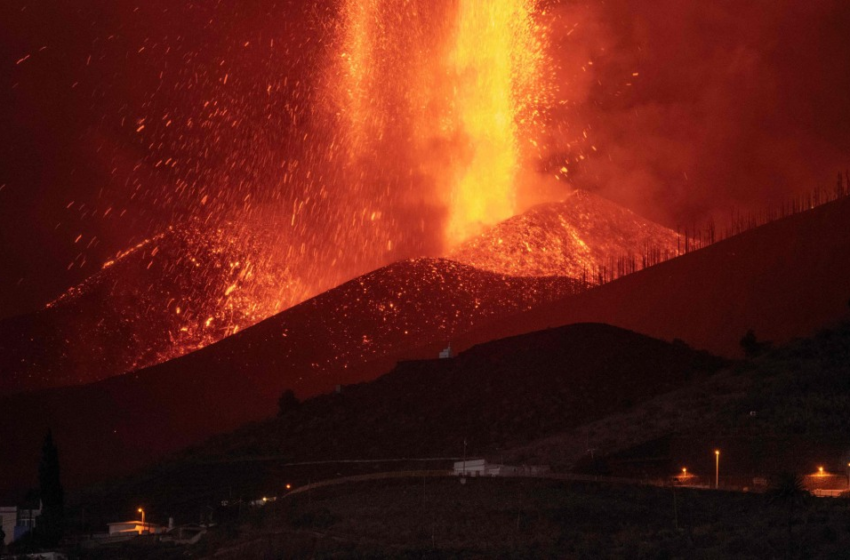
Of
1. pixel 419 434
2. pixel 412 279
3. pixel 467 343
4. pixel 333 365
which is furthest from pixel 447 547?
pixel 412 279

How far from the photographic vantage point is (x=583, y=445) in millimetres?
73750

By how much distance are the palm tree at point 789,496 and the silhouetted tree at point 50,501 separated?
41.8 m

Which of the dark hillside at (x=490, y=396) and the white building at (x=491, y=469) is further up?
the dark hillside at (x=490, y=396)

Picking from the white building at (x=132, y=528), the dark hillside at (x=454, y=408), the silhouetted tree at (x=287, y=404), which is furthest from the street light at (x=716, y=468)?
the silhouetted tree at (x=287, y=404)

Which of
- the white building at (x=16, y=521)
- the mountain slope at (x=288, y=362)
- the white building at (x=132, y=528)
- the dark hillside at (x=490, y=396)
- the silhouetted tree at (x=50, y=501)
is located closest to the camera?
the silhouetted tree at (x=50, y=501)

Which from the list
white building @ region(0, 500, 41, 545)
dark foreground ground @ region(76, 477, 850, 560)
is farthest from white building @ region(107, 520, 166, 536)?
dark foreground ground @ region(76, 477, 850, 560)

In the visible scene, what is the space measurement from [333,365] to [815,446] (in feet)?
245

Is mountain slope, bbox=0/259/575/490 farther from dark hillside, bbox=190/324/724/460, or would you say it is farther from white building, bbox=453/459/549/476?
A: white building, bbox=453/459/549/476

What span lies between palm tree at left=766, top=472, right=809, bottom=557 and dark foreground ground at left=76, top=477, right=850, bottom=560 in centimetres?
13

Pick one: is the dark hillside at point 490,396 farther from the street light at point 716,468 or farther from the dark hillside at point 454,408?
the street light at point 716,468

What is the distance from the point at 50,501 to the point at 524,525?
118 feet

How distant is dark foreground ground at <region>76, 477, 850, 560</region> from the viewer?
46.5 metres

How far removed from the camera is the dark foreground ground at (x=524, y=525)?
1829 inches

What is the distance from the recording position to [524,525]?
5506 cm
